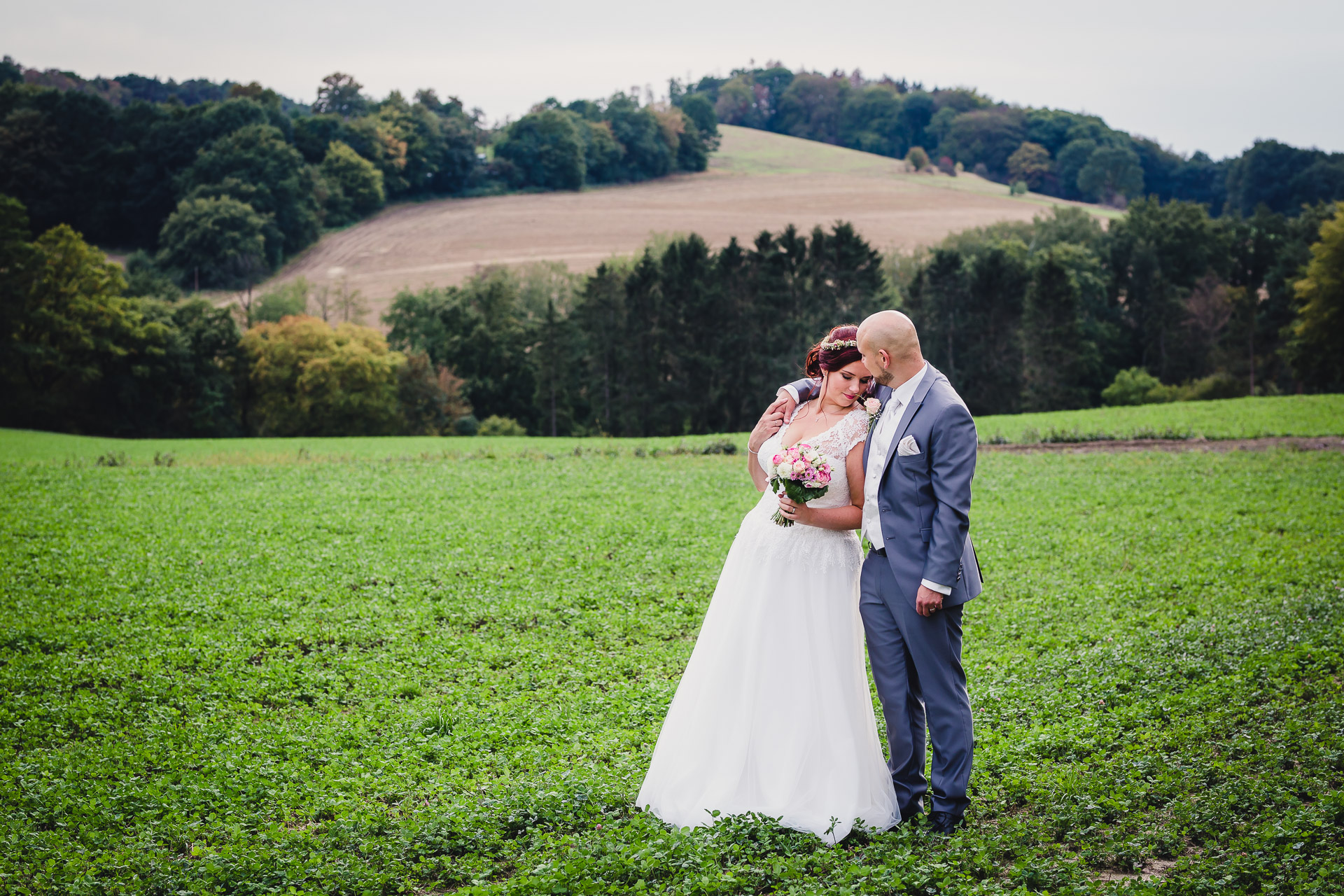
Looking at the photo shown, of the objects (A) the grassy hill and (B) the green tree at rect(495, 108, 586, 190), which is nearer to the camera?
(A) the grassy hill

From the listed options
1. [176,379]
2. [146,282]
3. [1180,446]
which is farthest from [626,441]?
[146,282]

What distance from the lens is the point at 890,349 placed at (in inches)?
249

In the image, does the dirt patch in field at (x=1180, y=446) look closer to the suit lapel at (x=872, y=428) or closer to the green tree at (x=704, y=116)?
the suit lapel at (x=872, y=428)

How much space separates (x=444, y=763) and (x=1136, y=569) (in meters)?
12.3

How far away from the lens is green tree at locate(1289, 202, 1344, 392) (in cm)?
5922

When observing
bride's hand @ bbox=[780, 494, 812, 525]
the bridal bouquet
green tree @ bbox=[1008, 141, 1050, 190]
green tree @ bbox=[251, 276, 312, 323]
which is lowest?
bride's hand @ bbox=[780, 494, 812, 525]

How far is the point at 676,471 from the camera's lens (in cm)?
2953

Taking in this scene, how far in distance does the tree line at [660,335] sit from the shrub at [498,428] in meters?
0.22

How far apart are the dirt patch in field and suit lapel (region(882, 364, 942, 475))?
28.9 m

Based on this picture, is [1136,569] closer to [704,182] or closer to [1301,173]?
[704,182]

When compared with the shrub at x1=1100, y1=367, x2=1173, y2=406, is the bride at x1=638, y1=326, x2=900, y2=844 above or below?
above

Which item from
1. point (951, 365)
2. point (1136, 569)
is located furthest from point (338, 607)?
point (951, 365)

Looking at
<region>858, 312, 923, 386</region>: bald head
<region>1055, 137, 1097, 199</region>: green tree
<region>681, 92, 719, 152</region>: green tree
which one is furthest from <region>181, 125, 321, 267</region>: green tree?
<region>1055, 137, 1097, 199</region>: green tree

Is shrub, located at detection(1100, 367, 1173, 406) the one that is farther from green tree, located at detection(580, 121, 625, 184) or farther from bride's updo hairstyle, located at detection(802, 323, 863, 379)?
green tree, located at detection(580, 121, 625, 184)
